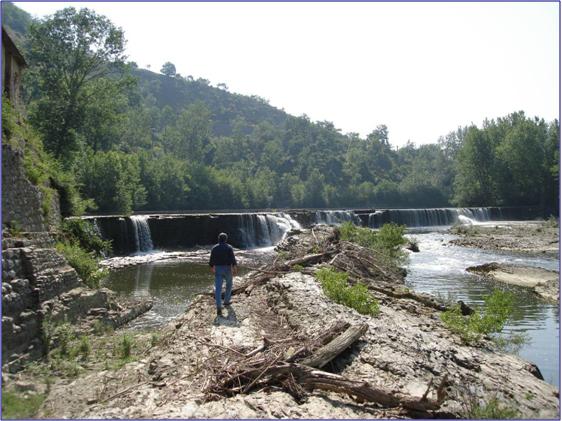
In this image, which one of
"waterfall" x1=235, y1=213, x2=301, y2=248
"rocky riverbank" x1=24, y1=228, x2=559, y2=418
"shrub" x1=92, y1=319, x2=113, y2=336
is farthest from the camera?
"waterfall" x1=235, y1=213, x2=301, y2=248

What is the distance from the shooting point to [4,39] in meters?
18.0

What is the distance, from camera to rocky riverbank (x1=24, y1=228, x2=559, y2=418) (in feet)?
17.4

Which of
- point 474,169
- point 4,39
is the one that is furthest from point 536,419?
point 474,169

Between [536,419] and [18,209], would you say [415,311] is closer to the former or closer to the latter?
[536,419]

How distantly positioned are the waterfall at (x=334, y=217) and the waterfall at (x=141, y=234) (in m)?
15.0

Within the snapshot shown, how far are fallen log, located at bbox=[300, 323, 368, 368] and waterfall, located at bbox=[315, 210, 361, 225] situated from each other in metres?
29.0

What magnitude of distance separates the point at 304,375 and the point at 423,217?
4199 centimetres

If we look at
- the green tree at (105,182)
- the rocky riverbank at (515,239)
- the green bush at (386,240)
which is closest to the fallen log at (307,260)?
the green bush at (386,240)

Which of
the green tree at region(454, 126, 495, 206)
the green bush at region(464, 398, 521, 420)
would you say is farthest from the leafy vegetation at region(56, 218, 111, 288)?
the green tree at region(454, 126, 495, 206)

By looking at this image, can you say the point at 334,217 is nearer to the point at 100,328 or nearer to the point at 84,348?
the point at 100,328

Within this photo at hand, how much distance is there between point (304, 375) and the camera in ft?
19.2

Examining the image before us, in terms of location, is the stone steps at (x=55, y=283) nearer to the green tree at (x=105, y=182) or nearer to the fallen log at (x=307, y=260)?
the fallen log at (x=307, y=260)

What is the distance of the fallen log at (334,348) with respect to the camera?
6.21 metres

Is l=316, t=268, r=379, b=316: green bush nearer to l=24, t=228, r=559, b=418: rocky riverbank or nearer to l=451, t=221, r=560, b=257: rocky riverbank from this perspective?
l=24, t=228, r=559, b=418: rocky riverbank
